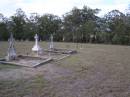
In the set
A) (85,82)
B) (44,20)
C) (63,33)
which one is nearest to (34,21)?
(44,20)

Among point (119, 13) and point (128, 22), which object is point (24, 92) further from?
point (119, 13)

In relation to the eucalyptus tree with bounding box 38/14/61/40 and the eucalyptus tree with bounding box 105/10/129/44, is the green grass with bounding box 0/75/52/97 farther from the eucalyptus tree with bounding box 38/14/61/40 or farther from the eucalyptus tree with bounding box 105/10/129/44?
the eucalyptus tree with bounding box 38/14/61/40

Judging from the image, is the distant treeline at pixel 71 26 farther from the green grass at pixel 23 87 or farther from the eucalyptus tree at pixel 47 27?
the green grass at pixel 23 87

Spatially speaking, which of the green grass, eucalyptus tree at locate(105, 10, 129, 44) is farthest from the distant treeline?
the green grass

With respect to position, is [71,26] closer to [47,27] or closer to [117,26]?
[47,27]

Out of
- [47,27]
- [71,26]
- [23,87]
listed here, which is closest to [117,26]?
[71,26]

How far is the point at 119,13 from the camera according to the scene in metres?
32.8

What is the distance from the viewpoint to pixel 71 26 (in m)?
34.2

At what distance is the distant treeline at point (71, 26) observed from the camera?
103ft

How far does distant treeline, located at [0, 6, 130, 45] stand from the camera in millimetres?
31391

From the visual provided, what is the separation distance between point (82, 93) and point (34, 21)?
33.4 meters

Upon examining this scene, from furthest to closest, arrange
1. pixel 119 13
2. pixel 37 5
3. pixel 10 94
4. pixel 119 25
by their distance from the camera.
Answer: pixel 37 5 < pixel 119 13 < pixel 119 25 < pixel 10 94

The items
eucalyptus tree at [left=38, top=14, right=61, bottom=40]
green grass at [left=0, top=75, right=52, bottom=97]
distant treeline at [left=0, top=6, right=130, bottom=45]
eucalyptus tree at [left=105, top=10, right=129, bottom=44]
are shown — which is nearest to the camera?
green grass at [left=0, top=75, right=52, bottom=97]

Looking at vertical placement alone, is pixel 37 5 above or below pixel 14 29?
above
